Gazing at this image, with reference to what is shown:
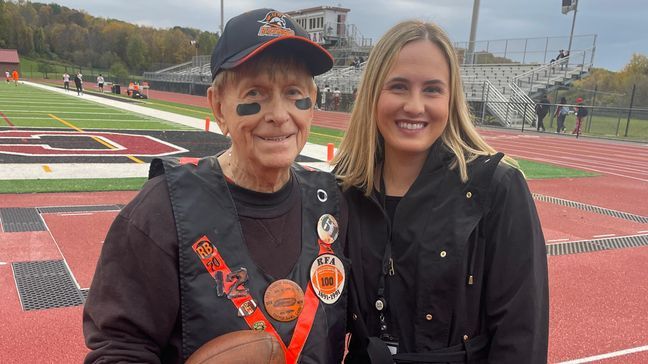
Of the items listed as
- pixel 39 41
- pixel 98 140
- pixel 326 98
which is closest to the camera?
pixel 98 140

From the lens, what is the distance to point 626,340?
4.11 meters

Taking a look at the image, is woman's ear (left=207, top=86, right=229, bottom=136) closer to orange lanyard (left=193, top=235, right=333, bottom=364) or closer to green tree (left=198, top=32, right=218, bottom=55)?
orange lanyard (left=193, top=235, right=333, bottom=364)

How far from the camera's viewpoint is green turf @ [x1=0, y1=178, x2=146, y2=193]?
7793mm

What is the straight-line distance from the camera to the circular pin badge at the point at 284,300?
5.34 feet

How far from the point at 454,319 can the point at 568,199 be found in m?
8.71

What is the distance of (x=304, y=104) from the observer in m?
1.81

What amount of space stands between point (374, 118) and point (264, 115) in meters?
0.64

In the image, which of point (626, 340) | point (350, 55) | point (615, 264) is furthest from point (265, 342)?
point (350, 55)

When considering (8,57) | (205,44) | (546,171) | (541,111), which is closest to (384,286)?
(546,171)

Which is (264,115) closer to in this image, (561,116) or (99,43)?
(561,116)

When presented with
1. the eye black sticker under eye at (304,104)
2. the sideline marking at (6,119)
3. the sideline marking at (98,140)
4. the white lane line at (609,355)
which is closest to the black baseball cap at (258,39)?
the eye black sticker under eye at (304,104)

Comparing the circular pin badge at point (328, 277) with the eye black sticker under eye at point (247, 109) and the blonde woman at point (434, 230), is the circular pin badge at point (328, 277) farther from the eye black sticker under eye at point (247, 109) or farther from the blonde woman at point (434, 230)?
the eye black sticker under eye at point (247, 109)

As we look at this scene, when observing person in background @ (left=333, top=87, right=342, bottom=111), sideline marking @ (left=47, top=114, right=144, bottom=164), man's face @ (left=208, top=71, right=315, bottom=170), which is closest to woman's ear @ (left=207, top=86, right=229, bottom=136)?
man's face @ (left=208, top=71, right=315, bottom=170)

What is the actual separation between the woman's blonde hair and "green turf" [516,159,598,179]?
10.3 meters
